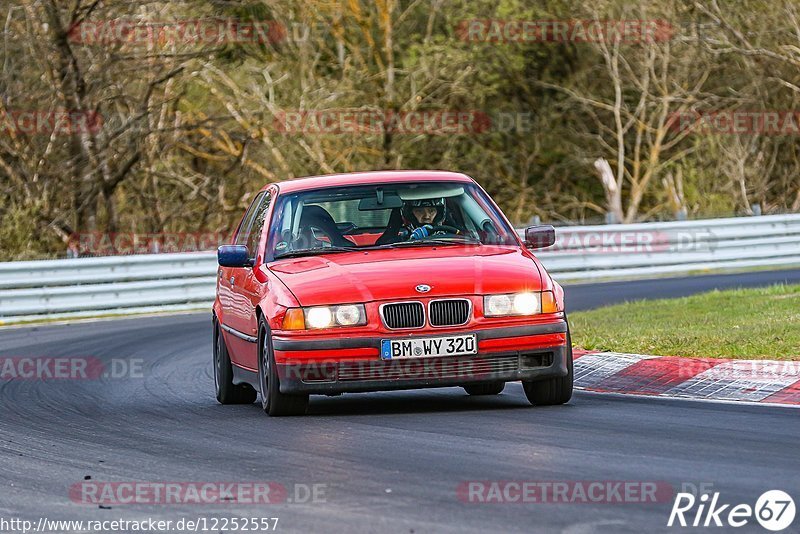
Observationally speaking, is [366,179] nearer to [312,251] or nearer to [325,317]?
[312,251]

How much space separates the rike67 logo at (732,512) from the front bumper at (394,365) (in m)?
3.22

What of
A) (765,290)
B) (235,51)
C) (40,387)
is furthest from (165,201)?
(40,387)

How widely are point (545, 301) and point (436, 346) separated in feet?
2.50

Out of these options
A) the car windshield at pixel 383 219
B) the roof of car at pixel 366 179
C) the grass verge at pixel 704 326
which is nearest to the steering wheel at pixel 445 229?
the car windshield at pixel 383 219

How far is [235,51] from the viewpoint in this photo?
99.9ft

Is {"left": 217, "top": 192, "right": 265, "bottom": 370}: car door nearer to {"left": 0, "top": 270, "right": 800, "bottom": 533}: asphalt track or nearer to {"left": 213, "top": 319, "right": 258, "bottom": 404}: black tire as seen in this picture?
{"left": 213, "top": 319, "right": 258, "bottom": 404}: black tire

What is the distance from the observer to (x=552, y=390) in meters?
10.0

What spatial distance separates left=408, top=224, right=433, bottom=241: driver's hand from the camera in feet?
35.0

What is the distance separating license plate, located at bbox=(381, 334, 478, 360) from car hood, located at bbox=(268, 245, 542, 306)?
262mm

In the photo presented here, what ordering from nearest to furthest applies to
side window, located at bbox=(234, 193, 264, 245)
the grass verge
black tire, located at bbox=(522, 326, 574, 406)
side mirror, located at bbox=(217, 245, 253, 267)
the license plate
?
the license plate → black tire, located at bbox=(522, 326, 574, 406) → side mirror, located at bbox=(217, 245, 253, 267) → the grass verge → side window, located at bbox=(234, 193, 264, 245)

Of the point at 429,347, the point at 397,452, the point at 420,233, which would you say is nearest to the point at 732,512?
the point at 397,452

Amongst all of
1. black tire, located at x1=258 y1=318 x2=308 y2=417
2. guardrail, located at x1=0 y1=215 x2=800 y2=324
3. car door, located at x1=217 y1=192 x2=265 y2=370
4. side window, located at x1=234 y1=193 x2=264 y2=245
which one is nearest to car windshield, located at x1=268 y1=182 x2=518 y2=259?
car door, located at x1=217 y1=192 x2=265 y2=370

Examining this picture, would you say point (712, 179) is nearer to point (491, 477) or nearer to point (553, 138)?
point (553, 138)

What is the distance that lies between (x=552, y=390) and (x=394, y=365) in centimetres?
115
